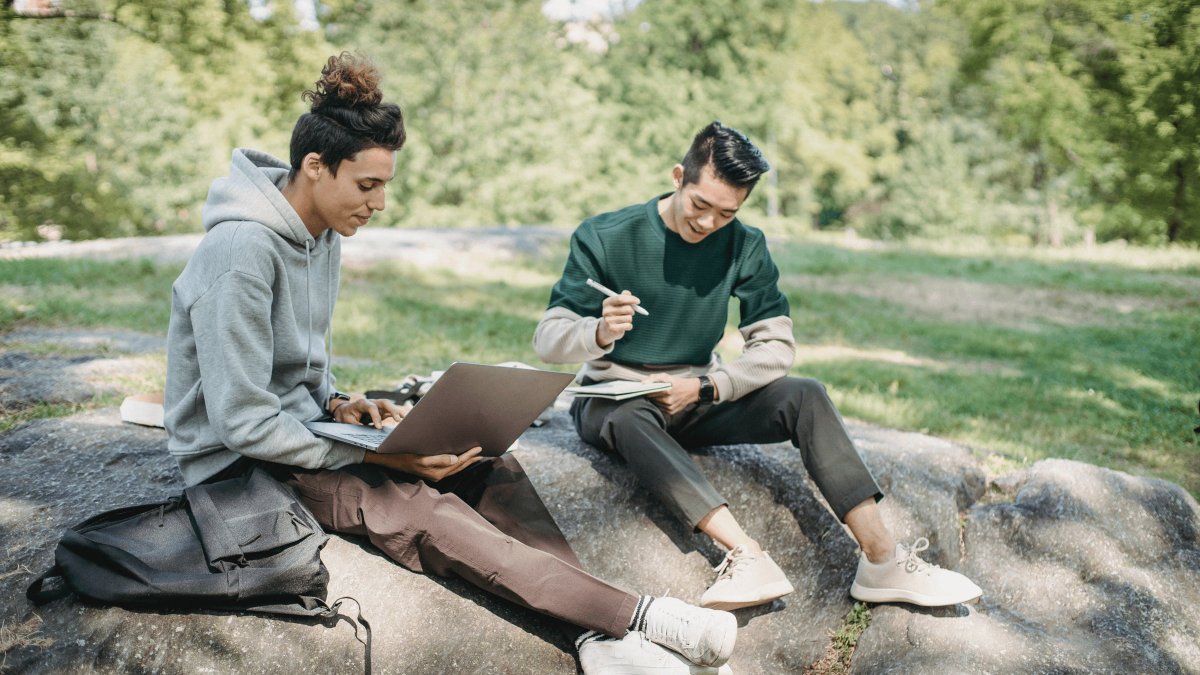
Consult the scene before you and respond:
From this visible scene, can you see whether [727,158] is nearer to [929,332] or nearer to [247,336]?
[247,336]

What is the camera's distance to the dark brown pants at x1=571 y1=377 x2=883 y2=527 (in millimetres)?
3299

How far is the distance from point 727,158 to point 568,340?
95cm

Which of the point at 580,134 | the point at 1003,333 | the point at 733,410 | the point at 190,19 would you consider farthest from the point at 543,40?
the point at 733,410

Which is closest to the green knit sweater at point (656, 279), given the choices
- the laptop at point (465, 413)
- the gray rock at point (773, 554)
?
the gray rock at point (773, 554)

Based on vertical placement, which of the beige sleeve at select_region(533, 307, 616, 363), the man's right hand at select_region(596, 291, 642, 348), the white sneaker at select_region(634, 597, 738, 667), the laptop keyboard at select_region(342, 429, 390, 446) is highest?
the man's right hand at select_region(596, 291, 642, 348)

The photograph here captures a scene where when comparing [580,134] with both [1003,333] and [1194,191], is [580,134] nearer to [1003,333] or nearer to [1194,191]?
[1003,333]

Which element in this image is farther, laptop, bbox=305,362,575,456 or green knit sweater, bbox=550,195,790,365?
green knit sweater, bbox=550,195,790,365

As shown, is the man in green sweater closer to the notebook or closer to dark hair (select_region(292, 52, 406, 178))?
the notebook

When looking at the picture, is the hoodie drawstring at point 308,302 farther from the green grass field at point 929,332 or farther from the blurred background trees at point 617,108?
the blurred background trees at point 617,108

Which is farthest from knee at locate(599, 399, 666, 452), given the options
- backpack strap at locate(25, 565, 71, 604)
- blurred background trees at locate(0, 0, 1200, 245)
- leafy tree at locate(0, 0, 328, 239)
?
leafy tree at locate(0, 0, 328, 239)

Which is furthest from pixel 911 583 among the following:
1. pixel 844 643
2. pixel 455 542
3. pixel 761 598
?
pixel 455 542

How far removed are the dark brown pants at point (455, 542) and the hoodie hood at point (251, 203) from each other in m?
0.81

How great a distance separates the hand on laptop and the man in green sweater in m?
0.67

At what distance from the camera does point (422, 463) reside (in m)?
2.97
